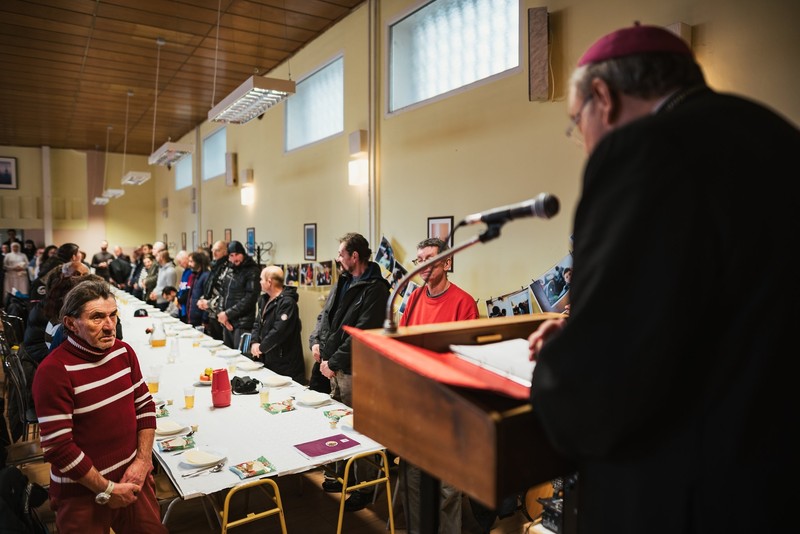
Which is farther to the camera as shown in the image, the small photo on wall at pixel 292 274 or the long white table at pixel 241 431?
the small photo on wall at pixel 292 274

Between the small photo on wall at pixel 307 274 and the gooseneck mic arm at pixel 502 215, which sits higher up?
the gooseneck mic arm at pixel 502 215

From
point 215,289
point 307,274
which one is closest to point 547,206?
point 307,274

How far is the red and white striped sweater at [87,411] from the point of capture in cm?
206

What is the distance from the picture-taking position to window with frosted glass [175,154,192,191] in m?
11.8

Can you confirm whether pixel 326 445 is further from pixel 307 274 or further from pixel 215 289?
pixel 215 289

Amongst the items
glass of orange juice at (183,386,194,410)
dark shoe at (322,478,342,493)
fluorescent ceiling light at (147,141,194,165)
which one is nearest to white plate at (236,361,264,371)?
glass of orange juice at (183,386,194,410)

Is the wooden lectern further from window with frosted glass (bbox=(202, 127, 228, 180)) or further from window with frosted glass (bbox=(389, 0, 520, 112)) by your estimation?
window with frosted glass (bbox=(202, 127, 228, 180))

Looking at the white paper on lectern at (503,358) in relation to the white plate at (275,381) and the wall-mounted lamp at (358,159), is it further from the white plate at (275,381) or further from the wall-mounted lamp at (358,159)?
the wall-mounted lamp at (358,159)

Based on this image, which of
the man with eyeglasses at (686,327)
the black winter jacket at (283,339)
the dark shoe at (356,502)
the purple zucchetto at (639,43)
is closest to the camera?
the man with eyeglasses at (686,327)

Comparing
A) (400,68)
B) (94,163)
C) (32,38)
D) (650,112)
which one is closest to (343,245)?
(400,68)

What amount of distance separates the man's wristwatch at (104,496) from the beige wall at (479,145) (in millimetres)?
2655

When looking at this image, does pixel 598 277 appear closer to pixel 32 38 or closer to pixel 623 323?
pixel 623 323

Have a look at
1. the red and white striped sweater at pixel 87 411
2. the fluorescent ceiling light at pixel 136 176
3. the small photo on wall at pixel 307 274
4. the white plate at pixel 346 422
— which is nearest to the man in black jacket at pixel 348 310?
the white plate at pixel 346 422

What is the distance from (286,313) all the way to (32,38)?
4.40 meters
